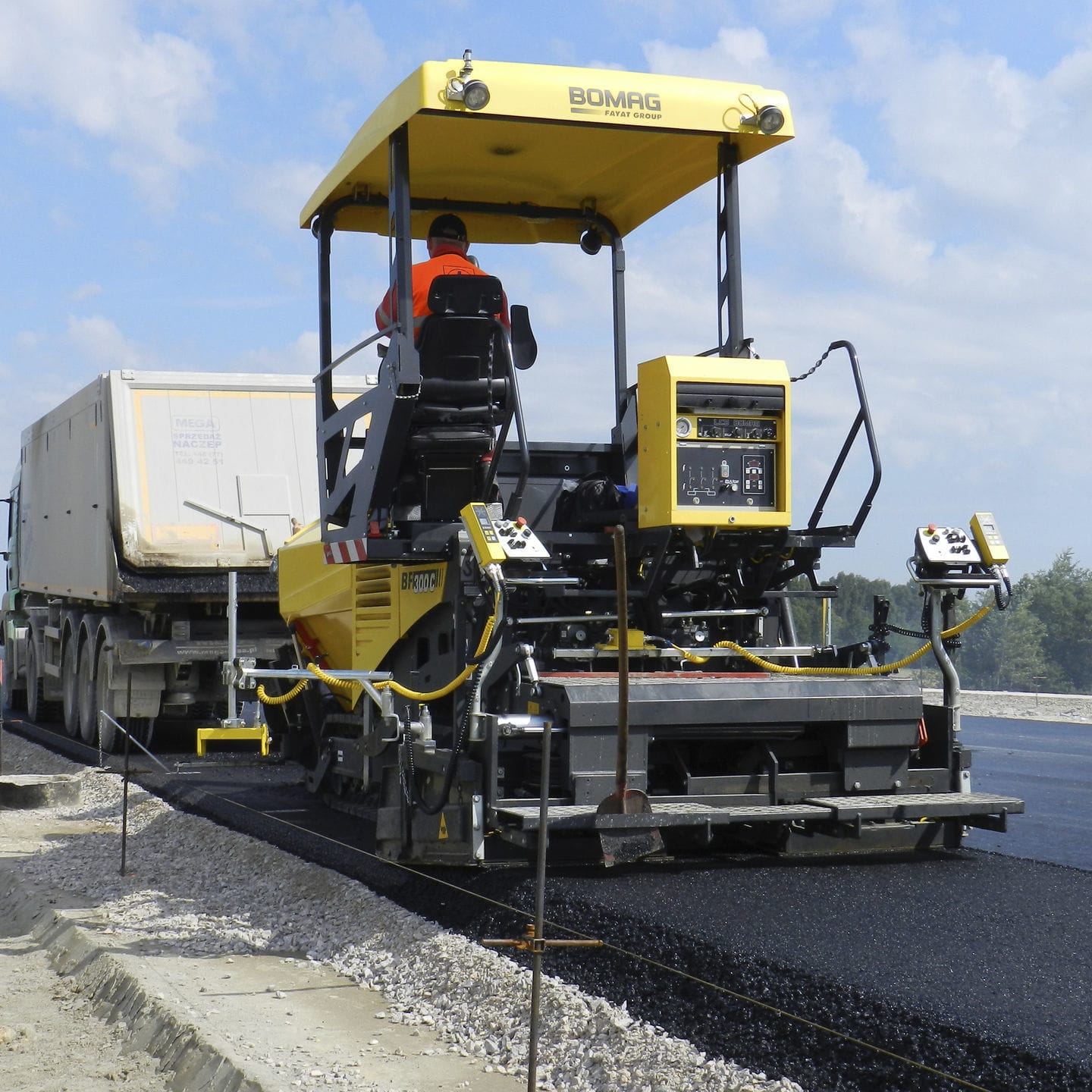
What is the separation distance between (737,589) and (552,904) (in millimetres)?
2086

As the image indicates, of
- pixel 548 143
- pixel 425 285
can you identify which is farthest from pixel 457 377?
pixel 548 143

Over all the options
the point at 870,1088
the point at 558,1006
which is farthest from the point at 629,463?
the point at 870,1088

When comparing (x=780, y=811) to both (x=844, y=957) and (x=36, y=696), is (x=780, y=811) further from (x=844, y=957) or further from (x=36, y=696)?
(x=36, y=696)

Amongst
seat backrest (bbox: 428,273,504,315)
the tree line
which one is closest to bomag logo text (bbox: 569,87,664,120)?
seat backrest (bbox: 428,273,504,315)

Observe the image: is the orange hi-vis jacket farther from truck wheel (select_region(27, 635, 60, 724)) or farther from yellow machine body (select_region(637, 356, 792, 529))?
truck wheel (select_region(27, 635, 60, 724))

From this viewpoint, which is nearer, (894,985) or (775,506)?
(894,985)

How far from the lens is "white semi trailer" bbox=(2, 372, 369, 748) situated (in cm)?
1217

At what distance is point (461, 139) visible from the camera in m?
6.81

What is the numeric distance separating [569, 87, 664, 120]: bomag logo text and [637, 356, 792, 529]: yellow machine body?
3.59ft

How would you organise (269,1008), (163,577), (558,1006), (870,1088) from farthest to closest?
(163,577), (269,1008), (558,1006), (870,1088)

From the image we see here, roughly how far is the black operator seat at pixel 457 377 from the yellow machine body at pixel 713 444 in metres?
0.69

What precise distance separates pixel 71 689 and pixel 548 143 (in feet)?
32.6

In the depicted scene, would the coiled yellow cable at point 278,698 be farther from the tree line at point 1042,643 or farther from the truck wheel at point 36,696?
the tree line at point 1042,643

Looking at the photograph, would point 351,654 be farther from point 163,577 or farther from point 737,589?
point 163,577
